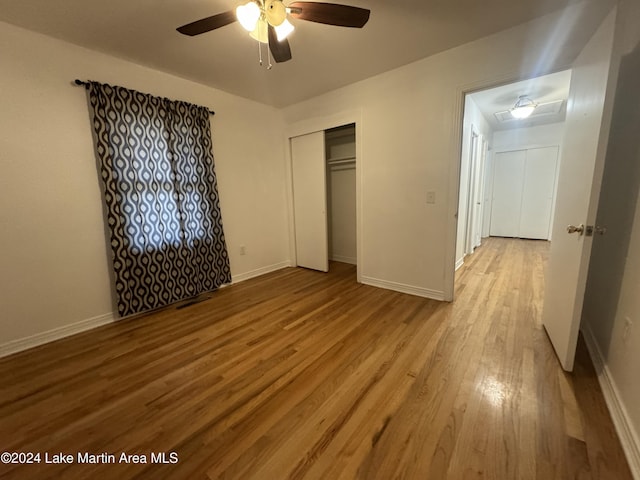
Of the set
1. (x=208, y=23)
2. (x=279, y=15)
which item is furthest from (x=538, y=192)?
(x=208, y=23)

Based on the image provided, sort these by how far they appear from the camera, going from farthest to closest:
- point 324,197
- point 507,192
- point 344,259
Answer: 1. point 507,192
2. point 344,259
3. point 324,197

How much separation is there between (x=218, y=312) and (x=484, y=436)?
2.28 metres

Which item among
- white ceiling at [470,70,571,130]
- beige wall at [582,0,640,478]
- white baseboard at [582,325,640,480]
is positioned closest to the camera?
white baseboard at [582,325,640,480]

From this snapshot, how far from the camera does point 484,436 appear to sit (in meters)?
1.19

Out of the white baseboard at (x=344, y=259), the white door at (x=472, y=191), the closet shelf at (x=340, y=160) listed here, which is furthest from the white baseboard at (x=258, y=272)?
the white door at (x=472, y=191)

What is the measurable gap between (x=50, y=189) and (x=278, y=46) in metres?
2.15

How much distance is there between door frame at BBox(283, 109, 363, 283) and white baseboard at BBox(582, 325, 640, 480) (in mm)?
2089

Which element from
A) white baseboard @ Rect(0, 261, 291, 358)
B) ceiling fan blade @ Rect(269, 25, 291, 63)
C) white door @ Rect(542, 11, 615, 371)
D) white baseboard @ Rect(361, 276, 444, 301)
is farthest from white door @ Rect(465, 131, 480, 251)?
white baseboard @ Rect(0, 261, 291, 358)

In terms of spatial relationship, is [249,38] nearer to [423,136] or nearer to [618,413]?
[423,136]

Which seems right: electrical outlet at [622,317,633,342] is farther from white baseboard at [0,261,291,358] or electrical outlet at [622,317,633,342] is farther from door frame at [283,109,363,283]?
white baseboard at [0,261,291,358]

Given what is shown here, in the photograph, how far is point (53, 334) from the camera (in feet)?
6.97

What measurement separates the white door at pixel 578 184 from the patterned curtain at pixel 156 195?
320 centimetres

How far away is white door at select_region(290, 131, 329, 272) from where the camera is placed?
11.6ft

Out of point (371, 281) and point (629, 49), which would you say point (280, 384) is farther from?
point (629, 49)
